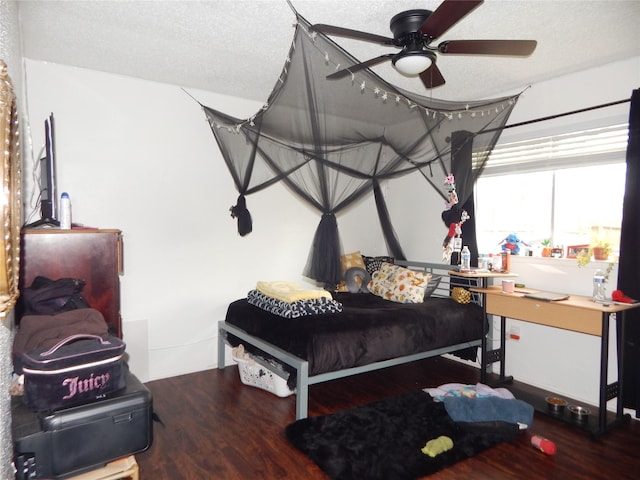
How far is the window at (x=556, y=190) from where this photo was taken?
3.01 m

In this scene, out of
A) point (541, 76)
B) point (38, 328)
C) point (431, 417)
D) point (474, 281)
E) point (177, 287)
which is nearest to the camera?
point (38, 328)

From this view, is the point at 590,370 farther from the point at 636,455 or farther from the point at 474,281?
the point at 474,281

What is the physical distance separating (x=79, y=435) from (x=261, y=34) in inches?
93.5

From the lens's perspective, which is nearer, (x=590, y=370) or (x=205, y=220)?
(x=590, y=370)

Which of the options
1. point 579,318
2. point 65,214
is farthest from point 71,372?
point 579,318

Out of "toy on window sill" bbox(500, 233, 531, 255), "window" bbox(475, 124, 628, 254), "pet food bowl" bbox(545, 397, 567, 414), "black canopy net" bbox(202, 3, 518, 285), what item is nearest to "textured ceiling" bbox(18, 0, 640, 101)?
"black canopy net" bbox(202, 3, 518, 285)

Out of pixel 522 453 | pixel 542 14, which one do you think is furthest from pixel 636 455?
pixel 542 14

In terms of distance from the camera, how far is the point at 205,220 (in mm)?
3719

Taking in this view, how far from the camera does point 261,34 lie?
2.54 meters

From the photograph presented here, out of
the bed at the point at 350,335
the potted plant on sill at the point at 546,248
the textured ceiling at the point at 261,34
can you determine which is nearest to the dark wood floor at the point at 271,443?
the bed at the point at 350,335

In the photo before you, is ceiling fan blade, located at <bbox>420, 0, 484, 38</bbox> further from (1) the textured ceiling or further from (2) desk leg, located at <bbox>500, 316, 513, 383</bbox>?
(2) desk leg, located at <bbox>500, 316, 513, 383</bbox>

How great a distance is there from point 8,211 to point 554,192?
145 inches

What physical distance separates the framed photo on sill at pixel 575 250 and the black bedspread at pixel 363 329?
0.86 m

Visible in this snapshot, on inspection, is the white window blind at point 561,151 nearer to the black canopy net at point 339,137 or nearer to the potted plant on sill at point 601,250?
the black canopy net at point 339,137
